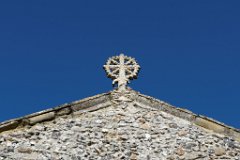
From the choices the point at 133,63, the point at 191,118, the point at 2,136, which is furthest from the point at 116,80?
the point at 2,136

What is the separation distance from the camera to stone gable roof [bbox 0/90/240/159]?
8125 mm

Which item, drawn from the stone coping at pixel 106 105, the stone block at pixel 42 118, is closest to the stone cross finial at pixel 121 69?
the stone coping at pixel 106 105

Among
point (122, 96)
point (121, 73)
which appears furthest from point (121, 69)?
point (122, 96)

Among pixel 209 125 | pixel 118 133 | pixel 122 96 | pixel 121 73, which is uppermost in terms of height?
pixel 121 73

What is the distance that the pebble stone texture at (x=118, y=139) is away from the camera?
808 cm

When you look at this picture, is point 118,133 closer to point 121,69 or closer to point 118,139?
point 118,139

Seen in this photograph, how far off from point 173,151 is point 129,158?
61 centimetres

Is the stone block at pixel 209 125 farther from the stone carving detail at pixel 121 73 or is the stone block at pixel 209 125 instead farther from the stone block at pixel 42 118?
the stone block at pixel 42 118

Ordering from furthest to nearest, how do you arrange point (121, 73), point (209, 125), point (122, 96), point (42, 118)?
point (121, 73) < point (122, 96) < point (209, 125) < point (42, 118)

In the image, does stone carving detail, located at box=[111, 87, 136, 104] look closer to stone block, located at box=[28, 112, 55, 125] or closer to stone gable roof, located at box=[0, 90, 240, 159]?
stone gable roof, located at box=[0, 90, 240, 159]

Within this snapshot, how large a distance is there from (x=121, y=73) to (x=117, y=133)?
1.20 metres

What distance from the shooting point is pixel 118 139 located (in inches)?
328

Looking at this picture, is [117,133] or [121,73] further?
[121,73]

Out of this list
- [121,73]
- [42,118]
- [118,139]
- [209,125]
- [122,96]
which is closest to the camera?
[118,139]
